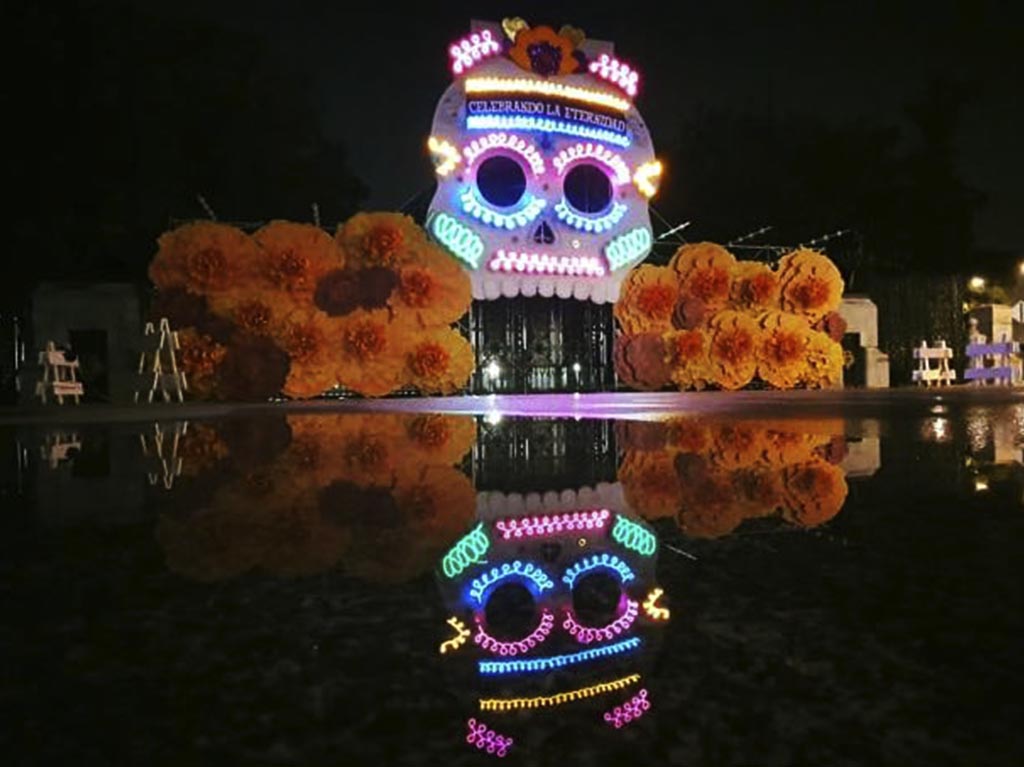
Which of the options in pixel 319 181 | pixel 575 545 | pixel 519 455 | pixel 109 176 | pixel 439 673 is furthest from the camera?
pixel 319 181

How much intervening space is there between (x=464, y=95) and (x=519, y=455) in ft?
45.4

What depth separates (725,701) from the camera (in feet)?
5.85

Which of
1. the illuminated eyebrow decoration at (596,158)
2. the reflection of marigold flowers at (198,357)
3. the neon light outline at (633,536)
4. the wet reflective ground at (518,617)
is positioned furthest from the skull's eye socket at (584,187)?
the neon light outline at (633,536)

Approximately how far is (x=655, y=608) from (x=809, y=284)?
2059 centimetres

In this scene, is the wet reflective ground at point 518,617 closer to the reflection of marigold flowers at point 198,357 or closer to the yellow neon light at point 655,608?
the yellow neon light at point 655,608

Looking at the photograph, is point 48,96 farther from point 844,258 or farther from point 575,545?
point 844,258

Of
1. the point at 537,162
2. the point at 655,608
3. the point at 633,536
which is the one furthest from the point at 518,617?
the point at 537,162

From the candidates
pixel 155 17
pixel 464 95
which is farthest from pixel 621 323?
pixel 155 17

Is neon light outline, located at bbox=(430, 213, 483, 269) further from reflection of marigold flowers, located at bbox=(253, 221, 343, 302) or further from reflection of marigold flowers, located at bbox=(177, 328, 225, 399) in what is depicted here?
reflection of marigold flowers, located at bbox=(177, 328, 225, 399)

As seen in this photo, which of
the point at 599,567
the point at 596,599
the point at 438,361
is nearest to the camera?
the point at 596,599

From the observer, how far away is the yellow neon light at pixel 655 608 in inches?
94.9

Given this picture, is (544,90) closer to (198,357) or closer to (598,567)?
(198,357)

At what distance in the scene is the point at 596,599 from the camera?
264 centimetres

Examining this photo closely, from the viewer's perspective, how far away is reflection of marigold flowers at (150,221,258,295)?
55.6 feet
